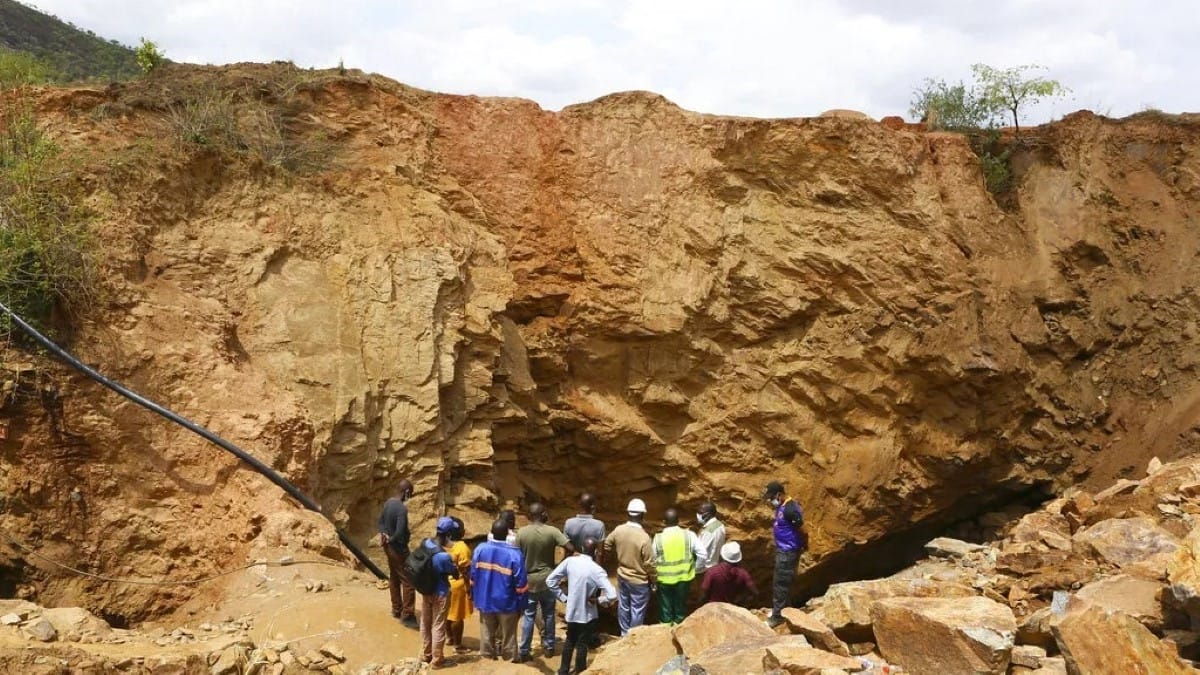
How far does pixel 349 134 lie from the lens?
11.7 metres

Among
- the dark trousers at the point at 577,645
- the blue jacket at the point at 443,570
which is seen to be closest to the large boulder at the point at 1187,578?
the dark trousers at the point at 577,645

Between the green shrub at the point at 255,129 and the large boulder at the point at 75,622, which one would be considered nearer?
the large boulder at the point at 75,622

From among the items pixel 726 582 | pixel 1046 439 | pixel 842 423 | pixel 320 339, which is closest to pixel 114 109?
pixel 320 339

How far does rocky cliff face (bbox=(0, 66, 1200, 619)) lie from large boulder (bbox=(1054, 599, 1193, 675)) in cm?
661

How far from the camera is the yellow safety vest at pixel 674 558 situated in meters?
7.80

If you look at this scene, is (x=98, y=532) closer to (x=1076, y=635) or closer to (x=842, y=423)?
(x=1076, y=635)

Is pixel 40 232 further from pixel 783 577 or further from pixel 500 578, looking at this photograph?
pixel 783 577

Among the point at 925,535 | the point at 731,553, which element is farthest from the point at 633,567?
the point at 925,535

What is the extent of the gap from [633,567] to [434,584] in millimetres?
1893

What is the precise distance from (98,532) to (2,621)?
187 cm

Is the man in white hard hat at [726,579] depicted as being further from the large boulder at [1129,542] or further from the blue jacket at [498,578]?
the large boulder at [1129,542]

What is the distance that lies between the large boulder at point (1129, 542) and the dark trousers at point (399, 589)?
592cm

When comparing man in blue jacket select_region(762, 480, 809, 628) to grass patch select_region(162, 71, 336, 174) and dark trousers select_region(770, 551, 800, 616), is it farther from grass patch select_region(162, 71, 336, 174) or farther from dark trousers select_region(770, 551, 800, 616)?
grass patch select_region(162, 71, 336, 174)

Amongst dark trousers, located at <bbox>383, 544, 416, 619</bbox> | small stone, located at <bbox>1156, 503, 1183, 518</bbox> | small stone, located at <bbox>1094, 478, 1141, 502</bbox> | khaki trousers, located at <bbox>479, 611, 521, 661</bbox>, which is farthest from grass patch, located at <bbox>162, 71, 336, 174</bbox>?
small stone, located at <bbox>1156, 503, 1183, 518</bbox>
